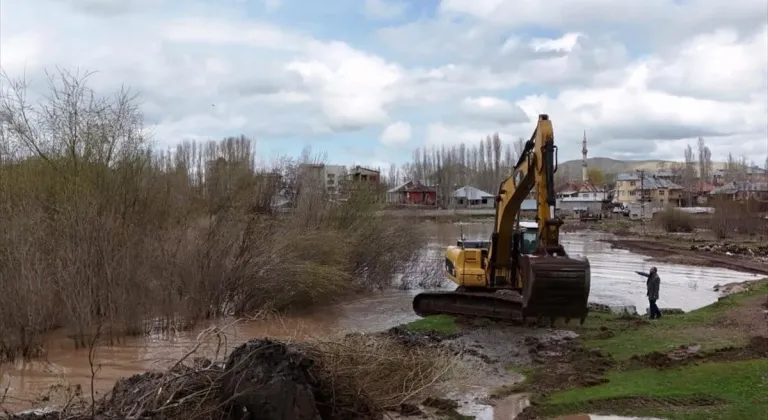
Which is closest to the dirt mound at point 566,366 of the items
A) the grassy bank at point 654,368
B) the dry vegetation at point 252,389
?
the grassy bank at point 654,368

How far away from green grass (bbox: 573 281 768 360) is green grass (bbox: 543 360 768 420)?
5.93 feet

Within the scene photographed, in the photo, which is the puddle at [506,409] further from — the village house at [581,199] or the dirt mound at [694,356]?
the village house at [581,199]

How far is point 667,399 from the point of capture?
967 centimetres

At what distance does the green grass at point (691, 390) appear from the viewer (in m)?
8.91

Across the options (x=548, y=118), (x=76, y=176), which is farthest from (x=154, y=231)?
(x=548, y=118)

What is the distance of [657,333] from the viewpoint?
49.6 feet

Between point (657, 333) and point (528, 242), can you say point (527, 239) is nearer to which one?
point (528, 242)

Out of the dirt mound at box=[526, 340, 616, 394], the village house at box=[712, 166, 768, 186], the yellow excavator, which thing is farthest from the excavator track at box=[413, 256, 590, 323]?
the village house at box=[712, 166, 768, 186]

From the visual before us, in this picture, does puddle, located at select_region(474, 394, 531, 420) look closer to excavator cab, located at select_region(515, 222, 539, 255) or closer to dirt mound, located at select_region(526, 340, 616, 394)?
dirt mound, located at select_region(526, 340, 616, 394)

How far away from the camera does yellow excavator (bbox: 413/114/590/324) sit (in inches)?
494

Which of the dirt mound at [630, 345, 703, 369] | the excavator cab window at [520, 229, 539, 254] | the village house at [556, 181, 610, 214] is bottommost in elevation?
the dirt mound at [630, 345, 703, 369]

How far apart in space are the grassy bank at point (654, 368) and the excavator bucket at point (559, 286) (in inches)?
42.6

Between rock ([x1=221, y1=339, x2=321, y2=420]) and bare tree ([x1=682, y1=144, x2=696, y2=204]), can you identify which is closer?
rock ([x1=221, y1=339, x2=321, y2=420])

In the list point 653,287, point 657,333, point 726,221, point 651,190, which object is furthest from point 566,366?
point 651,190
